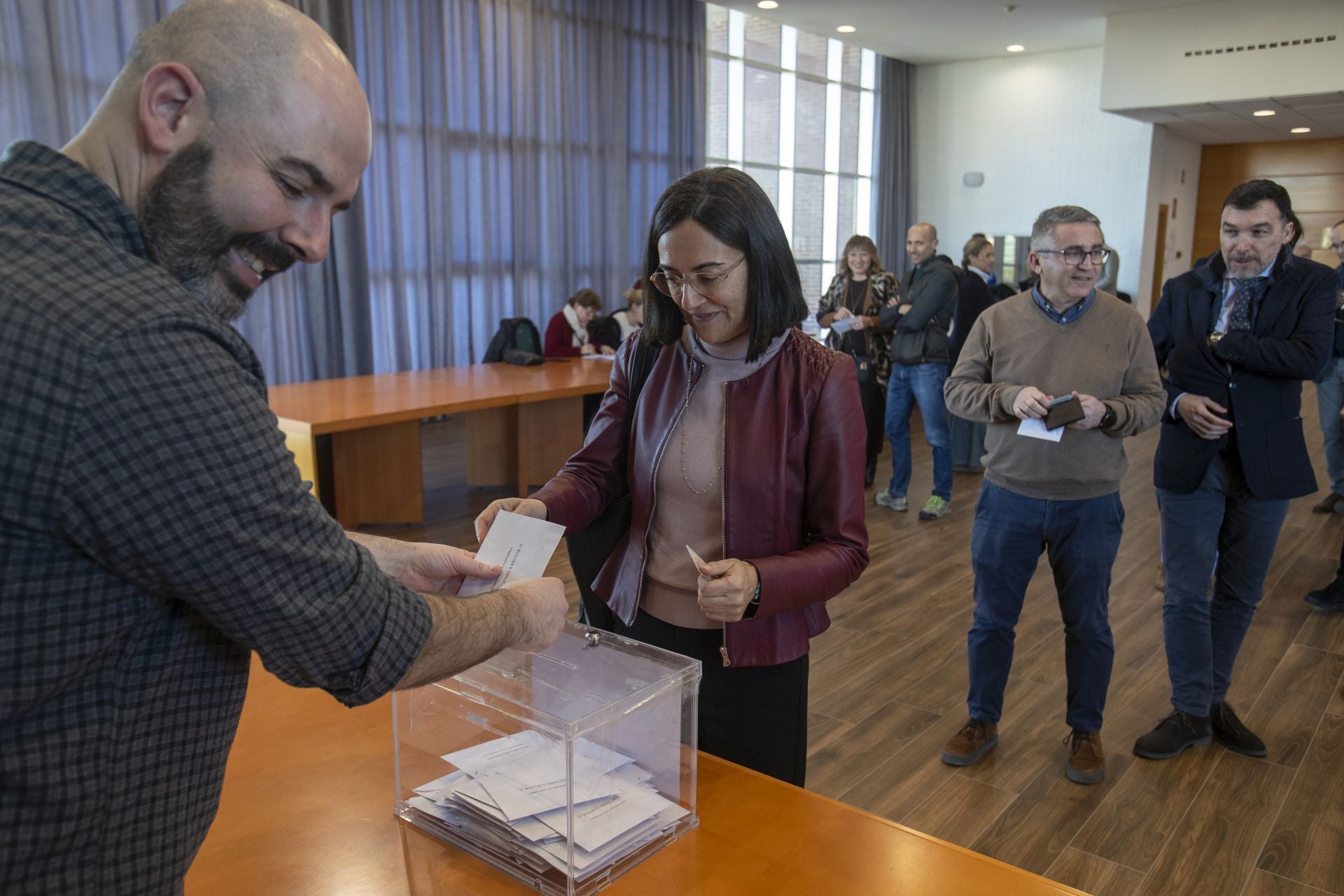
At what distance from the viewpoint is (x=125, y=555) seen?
742 millimetres

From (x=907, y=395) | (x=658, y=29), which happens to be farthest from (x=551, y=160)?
(x=907, y=395)

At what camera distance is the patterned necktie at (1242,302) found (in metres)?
2.85

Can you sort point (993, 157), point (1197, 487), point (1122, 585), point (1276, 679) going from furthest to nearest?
1. point (993, 157)
2. point (1122, 585)
3. point (1276, 679)
4. point (1197, 487)

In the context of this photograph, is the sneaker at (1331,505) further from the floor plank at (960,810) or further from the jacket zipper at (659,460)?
the jacket zipper at (659,460)

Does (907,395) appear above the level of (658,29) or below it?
below

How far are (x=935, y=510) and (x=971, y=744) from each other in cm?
297

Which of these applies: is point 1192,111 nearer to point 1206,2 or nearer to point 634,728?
point 1206,2

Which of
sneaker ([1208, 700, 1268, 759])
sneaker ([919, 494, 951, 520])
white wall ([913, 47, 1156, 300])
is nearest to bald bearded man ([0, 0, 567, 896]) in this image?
Result: sneaker ([1208, 700, 1268, 759])

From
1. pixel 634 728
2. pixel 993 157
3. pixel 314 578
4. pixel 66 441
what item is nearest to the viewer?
pixel 66 441

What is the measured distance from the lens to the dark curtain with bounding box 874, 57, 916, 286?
499 inches

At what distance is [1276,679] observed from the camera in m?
3.61

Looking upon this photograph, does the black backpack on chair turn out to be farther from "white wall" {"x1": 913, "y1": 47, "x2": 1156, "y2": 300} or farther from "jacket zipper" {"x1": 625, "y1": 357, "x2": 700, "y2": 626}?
"white wall" {"x1": 913, "y1": 47, "x2": 1156, "y2": 300}

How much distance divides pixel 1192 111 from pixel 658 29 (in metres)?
5.67

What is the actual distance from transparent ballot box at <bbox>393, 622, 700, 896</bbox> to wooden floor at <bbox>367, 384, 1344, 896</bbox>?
64.2 inches
